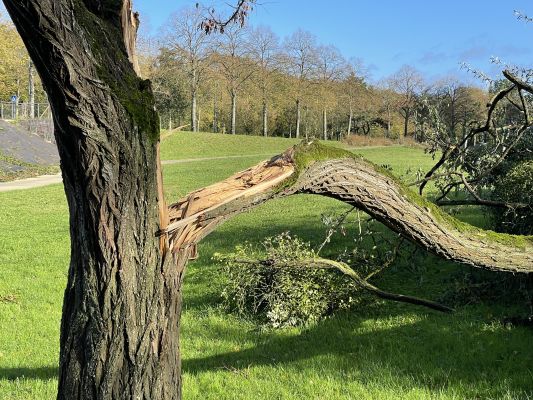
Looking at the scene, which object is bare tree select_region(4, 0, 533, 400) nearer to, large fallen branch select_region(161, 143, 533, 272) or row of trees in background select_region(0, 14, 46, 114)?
large fallen branch select_region(161, 143, 533, 272)

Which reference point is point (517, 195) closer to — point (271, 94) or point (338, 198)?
point (338, 198)

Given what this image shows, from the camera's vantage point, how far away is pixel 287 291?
251 inches

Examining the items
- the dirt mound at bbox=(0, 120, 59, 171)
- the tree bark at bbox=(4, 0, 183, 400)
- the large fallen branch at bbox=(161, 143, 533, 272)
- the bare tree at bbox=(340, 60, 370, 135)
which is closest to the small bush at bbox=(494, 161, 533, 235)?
the large fallen branch at bbox=(161, 143, 533, 272)

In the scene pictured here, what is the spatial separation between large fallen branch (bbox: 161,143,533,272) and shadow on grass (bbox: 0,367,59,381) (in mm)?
3255

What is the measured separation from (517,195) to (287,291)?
9.24 feet

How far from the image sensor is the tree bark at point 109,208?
6.61ft

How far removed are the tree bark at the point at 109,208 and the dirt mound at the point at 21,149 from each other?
26130 millimetres

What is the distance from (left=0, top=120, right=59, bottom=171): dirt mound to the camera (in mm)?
27000

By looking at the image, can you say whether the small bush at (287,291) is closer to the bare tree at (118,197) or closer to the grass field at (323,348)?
the grass field at (323,348)

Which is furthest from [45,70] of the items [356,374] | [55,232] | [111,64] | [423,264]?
[55,232]

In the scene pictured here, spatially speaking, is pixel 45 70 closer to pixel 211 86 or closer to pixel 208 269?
pixel 208 269

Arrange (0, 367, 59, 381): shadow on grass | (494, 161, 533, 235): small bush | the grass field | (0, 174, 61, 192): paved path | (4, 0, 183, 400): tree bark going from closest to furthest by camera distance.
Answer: (4, 0, 183, 400): tree bark → the grass field → (0, 367, 59, 381): shadow on grass → (494, 161, 533, 235): small bush → (0, 174, 61, 192): paved path

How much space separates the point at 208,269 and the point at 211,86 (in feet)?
165

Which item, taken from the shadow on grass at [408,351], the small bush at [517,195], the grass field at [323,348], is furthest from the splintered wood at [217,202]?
the small bush at [517,195]
